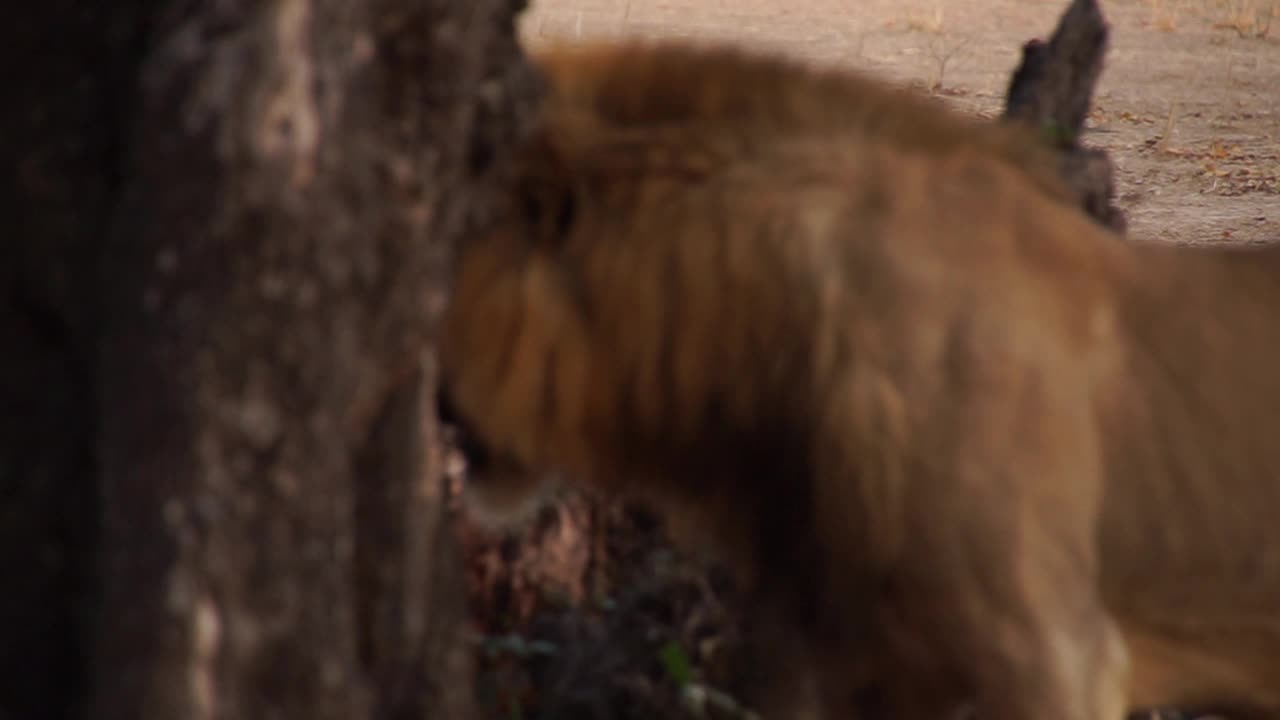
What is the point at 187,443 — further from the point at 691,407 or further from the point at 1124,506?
the point at 1124,506

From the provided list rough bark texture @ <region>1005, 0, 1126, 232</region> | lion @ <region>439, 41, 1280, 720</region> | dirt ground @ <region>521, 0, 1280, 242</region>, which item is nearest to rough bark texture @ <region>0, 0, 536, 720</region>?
lion @ <region>439, 41, 1280, 720</region>

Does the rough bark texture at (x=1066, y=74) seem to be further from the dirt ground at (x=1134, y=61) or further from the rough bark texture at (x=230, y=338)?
the dirt ground at (x=1134, y=61)

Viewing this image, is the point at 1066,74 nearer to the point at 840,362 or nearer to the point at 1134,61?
the point at 840,362

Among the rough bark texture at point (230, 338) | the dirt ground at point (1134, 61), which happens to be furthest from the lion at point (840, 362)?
the dirt ground at point (1134, 61)

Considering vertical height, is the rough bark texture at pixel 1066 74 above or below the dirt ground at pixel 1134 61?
above

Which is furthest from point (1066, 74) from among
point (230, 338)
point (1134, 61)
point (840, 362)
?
point (1134, 61)

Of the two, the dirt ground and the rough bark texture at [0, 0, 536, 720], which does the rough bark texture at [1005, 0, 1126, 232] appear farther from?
the dirt ground

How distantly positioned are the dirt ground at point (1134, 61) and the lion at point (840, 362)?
216 inches

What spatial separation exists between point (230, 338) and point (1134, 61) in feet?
39.8

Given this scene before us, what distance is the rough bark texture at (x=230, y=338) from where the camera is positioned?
2219mm

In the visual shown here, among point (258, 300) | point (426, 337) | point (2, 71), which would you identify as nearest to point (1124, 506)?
point (426, 337)

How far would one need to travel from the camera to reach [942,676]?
8.75ft

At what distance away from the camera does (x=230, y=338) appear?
7.32 ft

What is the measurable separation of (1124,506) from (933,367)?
21.1 inches
